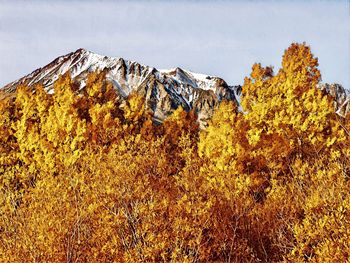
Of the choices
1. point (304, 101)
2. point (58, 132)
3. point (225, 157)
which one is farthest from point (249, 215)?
point (58, 132)

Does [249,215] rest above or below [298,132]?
below

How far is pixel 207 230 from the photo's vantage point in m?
20.5

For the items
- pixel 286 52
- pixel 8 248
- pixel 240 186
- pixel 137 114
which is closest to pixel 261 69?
pixel 286 52

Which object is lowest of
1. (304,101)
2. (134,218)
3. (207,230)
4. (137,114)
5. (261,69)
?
(207,230)

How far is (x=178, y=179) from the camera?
2150 centimetres

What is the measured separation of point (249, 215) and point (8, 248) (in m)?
12.1

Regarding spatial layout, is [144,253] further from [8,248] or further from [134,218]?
[8,248]

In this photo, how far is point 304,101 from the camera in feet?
96.2

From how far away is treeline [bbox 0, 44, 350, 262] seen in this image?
607 inches

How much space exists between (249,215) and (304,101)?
11769mm

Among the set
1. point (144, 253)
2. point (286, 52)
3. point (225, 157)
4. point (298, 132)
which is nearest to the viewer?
point (144, 253)

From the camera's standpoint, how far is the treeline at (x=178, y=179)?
1541cm

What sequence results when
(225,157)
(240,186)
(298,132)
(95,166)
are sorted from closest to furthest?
(95,166)
(240,186)
(225,157)
(298,132)

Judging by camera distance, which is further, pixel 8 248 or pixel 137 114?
pixel 137 114
